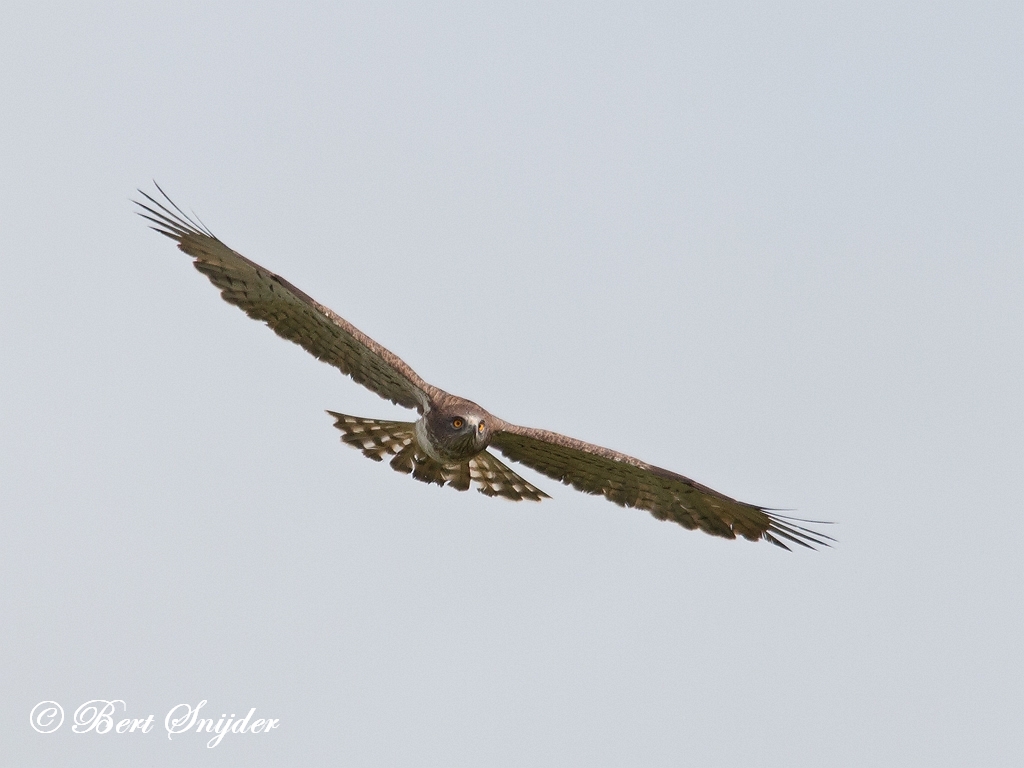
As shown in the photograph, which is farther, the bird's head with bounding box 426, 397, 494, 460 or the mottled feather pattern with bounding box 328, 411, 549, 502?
the mottled feather pattern with bounding box 328, 411, 549, 502

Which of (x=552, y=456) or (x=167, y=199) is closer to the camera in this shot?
(x=167, y=199)

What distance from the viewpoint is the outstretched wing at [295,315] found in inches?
566

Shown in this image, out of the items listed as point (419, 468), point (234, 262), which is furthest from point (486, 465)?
point (234, 262)

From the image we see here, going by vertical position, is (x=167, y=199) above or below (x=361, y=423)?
above

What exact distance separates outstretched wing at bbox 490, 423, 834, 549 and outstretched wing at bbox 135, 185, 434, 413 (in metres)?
1.04

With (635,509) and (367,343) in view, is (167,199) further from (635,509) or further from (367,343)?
(635,509)

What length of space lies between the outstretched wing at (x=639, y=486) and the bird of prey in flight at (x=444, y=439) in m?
0.01

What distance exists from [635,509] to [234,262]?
4.13 m

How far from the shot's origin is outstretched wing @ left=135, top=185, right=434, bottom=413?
14383 mm

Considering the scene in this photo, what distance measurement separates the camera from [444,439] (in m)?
14.8

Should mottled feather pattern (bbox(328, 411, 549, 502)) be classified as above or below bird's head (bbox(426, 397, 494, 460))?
below

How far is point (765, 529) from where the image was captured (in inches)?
599

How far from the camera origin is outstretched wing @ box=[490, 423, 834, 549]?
14.9 m

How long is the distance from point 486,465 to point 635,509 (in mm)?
1386
